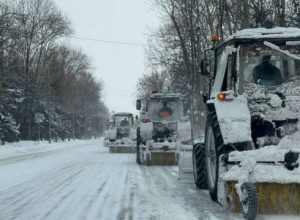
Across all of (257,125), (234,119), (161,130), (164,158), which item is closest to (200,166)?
(257,125)

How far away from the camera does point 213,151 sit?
28.3 feet

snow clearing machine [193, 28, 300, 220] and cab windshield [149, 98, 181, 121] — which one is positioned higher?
cab windshield [149, 98, 181, 121]

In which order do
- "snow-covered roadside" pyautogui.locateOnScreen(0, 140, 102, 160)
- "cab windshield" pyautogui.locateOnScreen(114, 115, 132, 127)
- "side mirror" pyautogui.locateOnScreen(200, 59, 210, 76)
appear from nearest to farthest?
1. "side mirror" pyautogui.locateOnScreen(200, 59, 210, 76)
2. "snow-covered roadside" pyautogui.locateOnScreen(0, 140, 102, 160)
3. "cab windshield" pyautogui.locateOnScreen(114, 115, 132, 127)

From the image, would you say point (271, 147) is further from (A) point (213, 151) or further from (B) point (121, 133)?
(B) point (121, 133)

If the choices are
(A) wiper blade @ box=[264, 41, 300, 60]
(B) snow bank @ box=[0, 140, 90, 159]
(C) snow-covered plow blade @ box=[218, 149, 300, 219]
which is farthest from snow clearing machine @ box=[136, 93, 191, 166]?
(B) snow bank @ box=[0, 140, 90, 159]

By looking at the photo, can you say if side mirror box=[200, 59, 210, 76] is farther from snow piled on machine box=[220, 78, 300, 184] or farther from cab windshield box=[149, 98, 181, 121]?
cab windshield box=[149, 98, 181, 121]

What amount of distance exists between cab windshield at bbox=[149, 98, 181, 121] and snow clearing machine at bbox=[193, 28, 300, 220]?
33.9 ft

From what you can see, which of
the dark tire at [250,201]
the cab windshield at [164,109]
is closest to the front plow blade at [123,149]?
the cab windshield at [164,109]

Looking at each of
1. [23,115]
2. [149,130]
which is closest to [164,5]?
[149,130]

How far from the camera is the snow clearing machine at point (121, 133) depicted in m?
28.5

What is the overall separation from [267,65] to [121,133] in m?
24.1

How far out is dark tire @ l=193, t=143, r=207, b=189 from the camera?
9.78 m

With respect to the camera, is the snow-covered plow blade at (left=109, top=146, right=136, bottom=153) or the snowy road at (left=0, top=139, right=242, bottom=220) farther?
the snow-covered plow blade at (left=109, top=146, right=136, bottom=153)

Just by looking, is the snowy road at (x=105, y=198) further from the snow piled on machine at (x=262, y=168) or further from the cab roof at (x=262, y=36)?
the cab roof at (x=262, y=36)
